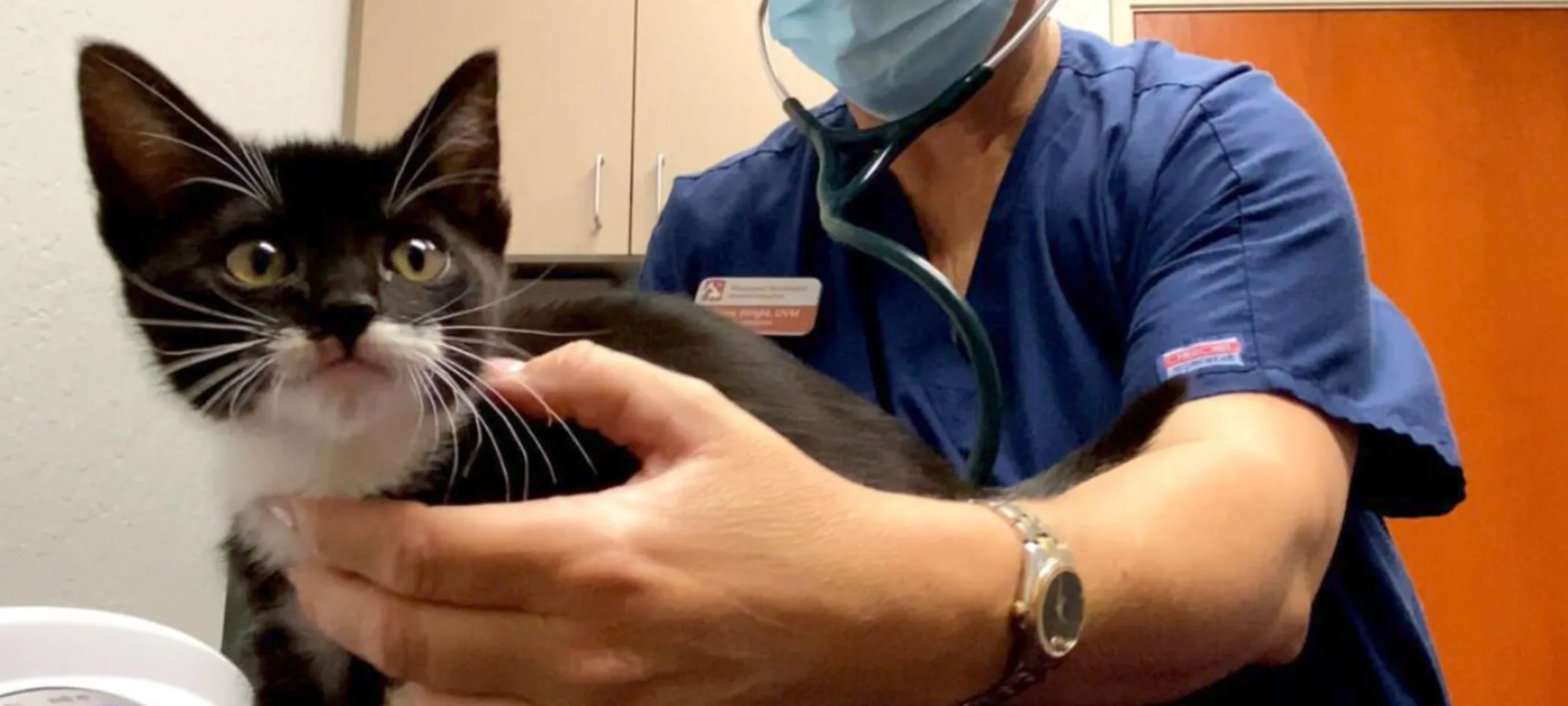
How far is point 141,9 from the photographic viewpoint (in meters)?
1.21

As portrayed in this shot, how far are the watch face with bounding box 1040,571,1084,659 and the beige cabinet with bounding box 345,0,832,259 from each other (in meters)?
1.49

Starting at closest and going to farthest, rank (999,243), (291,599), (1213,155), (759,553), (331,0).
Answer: (759,553) → (291,599) → (1213,155) → (999,243) → (331,0)

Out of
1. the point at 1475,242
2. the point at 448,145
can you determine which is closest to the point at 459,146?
the point at 448,145

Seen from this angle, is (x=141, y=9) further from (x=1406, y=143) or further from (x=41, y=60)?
(x=1406, y=143)

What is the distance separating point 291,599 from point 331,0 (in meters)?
1.52

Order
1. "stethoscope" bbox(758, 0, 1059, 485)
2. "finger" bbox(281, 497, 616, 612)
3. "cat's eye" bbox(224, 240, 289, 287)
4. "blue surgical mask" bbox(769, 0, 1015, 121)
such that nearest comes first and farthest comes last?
"finger" bbox(281, 497, 616, 612) → "cat's eye" bbox(224, 240, 289, 287) → "stethoscope" bbox(758, 0, 1059, 485) → "blue surgical mask" bbox(769, 0, 1015, 121)

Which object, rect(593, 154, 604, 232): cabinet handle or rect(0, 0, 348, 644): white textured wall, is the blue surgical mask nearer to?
rect(0, 0, 348, 644): white textured wall

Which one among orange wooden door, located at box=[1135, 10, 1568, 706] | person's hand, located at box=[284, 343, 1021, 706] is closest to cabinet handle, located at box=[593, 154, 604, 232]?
orange wooden door, located at box=[1135, 10, 1568, 706]

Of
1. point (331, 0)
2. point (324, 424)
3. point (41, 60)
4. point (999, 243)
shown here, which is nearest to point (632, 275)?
point (331, 0)

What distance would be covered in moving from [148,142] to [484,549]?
32 cm

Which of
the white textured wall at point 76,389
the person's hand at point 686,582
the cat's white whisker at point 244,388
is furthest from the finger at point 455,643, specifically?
the white textured wall at point 76,389

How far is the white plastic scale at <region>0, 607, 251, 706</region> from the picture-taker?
641 mm

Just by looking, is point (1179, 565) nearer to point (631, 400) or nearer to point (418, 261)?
point (631, 400)

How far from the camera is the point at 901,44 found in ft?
3.14
